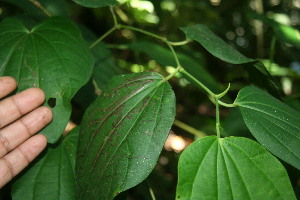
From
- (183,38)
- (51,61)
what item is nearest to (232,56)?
(51,61)

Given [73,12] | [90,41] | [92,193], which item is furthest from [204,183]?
[73,12]

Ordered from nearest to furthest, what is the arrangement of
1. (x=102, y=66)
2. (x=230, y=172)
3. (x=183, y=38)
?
(x=230, y=172), (x=102, y=66), (x=183, y=38)

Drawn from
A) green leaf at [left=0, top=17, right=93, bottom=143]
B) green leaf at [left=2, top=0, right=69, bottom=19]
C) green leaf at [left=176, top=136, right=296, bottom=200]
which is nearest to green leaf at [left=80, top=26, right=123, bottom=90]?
green leaf at [left=2, top=0, right=69, bottom=19]

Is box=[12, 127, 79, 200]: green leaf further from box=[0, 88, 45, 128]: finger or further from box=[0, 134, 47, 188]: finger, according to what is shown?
box=[0, 88, 45, 128]: finger

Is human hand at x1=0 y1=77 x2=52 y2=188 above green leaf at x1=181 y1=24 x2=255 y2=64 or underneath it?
underneath

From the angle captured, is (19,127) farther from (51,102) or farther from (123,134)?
(123,134)

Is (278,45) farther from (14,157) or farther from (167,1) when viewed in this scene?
(14,157)

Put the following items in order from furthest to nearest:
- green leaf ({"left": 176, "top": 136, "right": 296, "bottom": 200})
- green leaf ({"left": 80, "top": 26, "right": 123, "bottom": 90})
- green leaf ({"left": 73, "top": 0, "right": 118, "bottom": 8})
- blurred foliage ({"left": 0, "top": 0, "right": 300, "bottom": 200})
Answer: blurred foliage ({"left": 0, "top": 0, "right": 300, "bottom": 200})
green leaf ({"left": 80, "top": 26, "right": 123, "bottom": 90})
green leaf ({"left": 73, "top": 0, "right": 118, "bottom": 8})
green leaf ({"left": 176, "top": 136, "right": 296, "bottom": 200})
